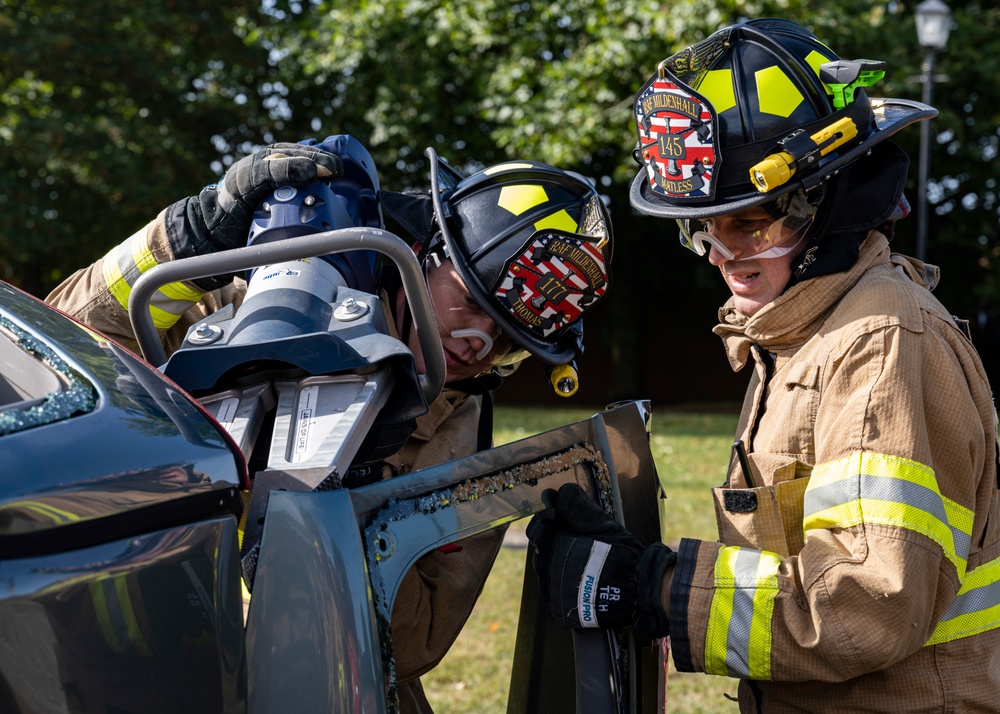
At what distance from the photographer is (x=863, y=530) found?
167 cm

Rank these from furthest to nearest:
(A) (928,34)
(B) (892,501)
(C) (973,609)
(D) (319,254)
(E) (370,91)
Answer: (E) (370,91), (A) (928,34), (C) (973,609), (B) (892,501), (D) (319,254)

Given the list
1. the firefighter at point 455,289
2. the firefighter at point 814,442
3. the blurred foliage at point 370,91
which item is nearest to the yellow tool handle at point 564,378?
the firefighter at point 455,289

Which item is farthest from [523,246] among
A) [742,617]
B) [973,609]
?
[973,609]

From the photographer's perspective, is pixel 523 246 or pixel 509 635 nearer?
pixel 523 246

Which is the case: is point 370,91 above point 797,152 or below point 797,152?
below

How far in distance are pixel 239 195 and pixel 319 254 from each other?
636mm

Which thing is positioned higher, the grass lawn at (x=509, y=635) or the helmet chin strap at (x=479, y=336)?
the helmet chin strap at (x=479, y=336)

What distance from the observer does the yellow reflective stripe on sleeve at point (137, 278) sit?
216 centimetres

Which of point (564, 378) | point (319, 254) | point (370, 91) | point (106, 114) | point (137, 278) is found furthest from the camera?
point (370, 91)

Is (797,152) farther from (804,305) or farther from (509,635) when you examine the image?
(509,635)

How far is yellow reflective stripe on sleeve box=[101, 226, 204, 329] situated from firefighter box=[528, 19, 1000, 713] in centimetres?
96

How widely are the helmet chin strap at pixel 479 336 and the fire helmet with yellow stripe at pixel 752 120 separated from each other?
0.64 metres

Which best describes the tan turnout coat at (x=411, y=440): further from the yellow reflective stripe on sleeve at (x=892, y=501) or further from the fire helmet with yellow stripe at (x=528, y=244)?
the yellow reflective stripe on sleeve at (x=892, y=501)

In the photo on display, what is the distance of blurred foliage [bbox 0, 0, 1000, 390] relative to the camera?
Answer: 12750 millimetres
